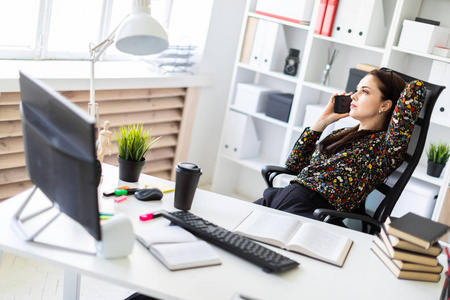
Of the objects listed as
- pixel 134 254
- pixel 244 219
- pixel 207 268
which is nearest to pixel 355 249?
pixel 244 219

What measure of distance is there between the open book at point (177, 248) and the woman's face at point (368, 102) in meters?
1.22

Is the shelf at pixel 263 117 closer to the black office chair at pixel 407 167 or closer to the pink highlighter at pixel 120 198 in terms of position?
the black office chair at pixel 407 167

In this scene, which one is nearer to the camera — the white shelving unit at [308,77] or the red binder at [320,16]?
the white shelving unit at [308,77]

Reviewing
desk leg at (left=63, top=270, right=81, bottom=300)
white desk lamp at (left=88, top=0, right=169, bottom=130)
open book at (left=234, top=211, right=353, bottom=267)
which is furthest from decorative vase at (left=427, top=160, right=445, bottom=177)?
desk leg at (left=63, top=270, right=81, bottom=300)

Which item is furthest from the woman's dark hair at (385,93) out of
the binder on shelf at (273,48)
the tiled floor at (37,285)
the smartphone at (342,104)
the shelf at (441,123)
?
the binder on shelf at (273,48)

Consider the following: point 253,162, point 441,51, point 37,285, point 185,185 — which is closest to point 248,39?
point 253,162

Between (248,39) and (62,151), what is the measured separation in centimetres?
278

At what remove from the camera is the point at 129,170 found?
2182 mm

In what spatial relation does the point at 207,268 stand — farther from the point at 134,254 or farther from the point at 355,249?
the point at 355,249

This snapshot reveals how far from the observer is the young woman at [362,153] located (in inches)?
98.0

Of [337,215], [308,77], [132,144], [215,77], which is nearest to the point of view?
[132,144]

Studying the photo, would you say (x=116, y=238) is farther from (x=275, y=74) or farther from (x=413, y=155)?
(x=275, y=74)

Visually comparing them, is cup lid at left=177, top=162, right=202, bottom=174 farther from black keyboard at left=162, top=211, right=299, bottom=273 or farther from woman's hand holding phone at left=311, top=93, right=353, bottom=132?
woman's hand holding phone at left=311, top=93, right=353, bottom=132

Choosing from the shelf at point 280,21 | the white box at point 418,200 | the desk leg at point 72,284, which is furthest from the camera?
the shelf at point 280,21
